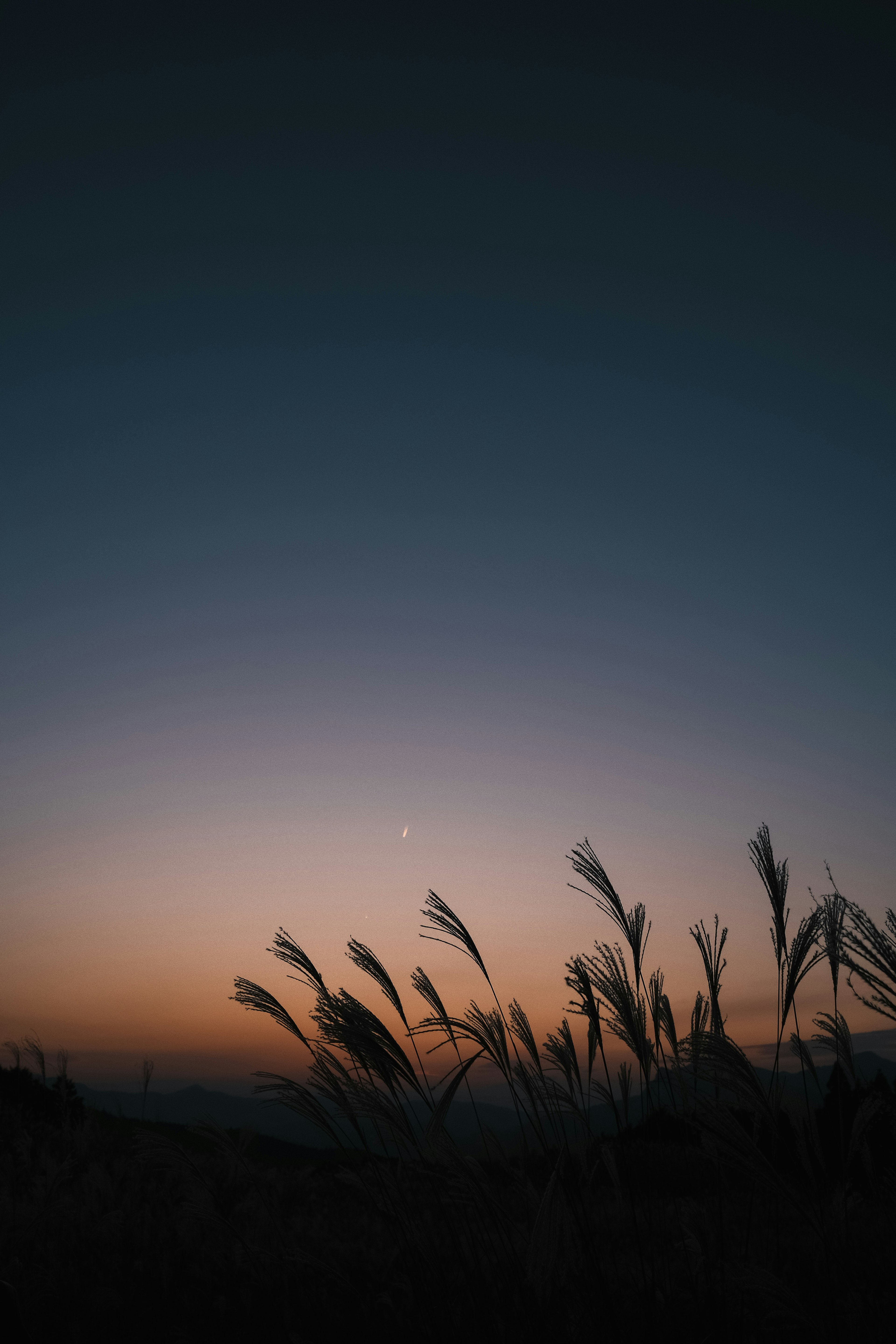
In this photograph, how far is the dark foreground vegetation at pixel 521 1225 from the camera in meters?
2.67

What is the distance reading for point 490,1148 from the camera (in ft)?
13.4

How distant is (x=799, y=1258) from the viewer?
5.99 meters

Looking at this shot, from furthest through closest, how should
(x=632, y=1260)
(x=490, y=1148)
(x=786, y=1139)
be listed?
(x=632, y=1260) < (x=490, y=1148) < (x=786, y=1139)

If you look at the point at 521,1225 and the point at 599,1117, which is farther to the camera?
the point at 521,1225

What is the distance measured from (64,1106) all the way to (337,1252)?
7020mm

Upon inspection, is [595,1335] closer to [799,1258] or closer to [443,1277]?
[443,1277]

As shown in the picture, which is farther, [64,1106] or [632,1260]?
[64,1106]

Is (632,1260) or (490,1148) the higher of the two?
(490,1148)

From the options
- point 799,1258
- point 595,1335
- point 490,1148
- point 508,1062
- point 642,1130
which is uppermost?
point 508,1062

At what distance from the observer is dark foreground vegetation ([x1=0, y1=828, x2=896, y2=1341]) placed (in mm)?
2672

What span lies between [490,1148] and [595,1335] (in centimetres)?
112

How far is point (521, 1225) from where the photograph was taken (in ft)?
21.4

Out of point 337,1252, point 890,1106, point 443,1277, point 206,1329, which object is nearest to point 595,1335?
point 443,1277

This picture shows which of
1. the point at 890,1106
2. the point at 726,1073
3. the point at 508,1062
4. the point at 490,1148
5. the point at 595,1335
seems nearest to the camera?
the point at 726,1073
